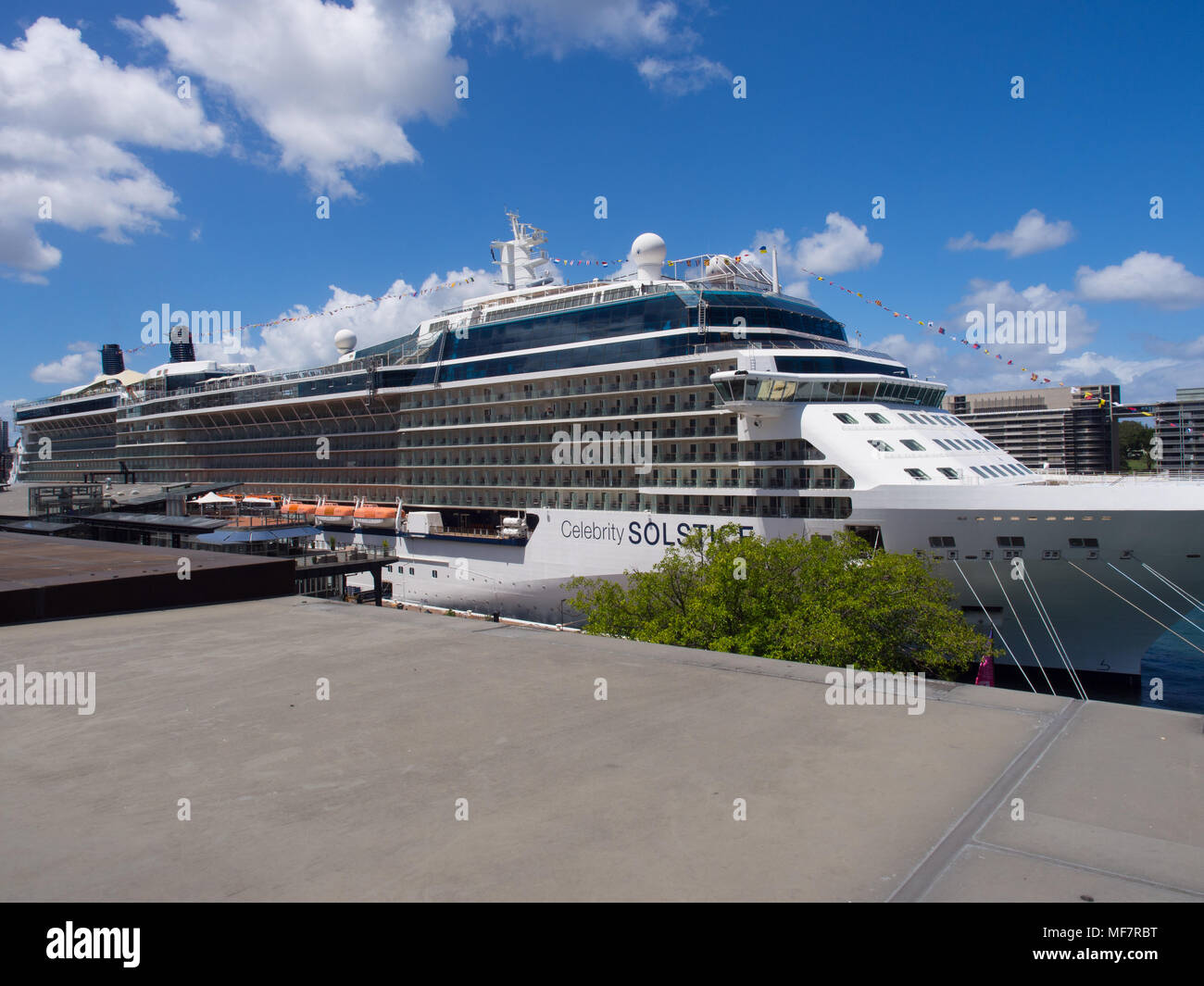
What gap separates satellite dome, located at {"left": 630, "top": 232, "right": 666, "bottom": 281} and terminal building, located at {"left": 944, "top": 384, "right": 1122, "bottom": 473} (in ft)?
278

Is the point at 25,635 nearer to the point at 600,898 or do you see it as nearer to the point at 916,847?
the point at 600,898

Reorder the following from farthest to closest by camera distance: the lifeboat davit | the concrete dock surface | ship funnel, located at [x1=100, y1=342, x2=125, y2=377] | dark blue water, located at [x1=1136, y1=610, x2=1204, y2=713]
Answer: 1. ship funnel, located at [x1=100, y1=342, x2=125, y2=377]
2. the lifeboat davit
3. dark blue water, located at [x1=1136, y1=610, x2=1204, y2=713]
4. the concrete dock surface

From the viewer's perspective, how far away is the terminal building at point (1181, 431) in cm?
12300

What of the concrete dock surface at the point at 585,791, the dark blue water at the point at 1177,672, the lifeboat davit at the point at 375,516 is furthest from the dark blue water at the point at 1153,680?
the lifeboat davit at the point at 375,516

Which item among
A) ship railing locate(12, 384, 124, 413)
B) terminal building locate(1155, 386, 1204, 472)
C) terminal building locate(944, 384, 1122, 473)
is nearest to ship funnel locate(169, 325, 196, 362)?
ship railing locate(12, 384, 124, 413)

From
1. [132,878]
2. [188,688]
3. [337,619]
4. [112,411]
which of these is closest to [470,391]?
[337,619]

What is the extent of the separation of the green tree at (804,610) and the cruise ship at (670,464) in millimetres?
3454

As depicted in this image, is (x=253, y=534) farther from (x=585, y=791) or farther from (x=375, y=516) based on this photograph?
(x=585, y=791)

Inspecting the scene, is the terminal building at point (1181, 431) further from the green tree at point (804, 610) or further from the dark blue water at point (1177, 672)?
the green tree at point (804, 610)

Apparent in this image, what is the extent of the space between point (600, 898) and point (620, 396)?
89.2 ft

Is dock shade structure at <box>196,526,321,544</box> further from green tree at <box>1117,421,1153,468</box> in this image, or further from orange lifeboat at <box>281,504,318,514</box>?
green tree at <box>1117,421,1153,468</box>

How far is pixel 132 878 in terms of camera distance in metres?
4.75

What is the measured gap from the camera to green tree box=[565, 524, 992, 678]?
16891 mm

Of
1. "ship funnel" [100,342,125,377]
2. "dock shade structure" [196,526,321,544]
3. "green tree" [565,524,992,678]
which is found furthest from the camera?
"ship funnel" [100,342,125,377]
